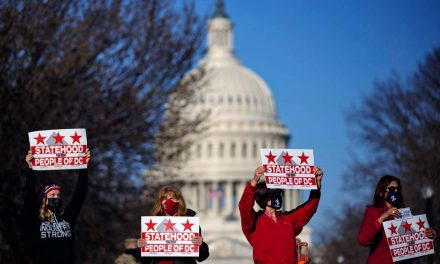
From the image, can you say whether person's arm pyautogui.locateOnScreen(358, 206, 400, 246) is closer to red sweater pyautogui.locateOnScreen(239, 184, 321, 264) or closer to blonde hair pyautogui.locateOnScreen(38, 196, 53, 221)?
red sweater pyautogui.locateOnScreen(239, 184, 321, 264)

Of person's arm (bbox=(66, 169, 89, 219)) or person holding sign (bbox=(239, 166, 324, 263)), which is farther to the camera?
person's arm (bbox=(66, 169, 89, 219))

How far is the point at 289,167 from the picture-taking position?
1309 centimetres

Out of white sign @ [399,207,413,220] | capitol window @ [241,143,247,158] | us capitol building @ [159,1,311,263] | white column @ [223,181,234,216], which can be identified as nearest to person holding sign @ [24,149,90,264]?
white sign @ [399,207,413,220]

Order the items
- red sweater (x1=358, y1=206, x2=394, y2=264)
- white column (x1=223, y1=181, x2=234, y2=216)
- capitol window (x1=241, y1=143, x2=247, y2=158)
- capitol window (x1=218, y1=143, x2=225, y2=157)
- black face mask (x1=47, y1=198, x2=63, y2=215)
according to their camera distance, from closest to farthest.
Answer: black face mask (x1=47, y1=198, x2=63, y2=215), red sweater (x1=358, y1=206, x2=394, y2=264), capitol window (x1=218, y1=143, x2=225, y2=157), capitol window (x1=241, y1=143, x2=247, y2=158), white column (x1=223, y1=181, x2=234, y2=216)

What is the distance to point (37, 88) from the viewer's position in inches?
1194

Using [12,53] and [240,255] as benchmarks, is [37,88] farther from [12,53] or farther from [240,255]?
[240,255]

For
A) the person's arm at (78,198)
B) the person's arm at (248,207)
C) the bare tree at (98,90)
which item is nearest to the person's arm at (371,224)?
the person's arm at (248,207)

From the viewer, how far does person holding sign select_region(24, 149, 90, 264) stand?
39.9 feet

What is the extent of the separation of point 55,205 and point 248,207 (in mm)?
1614

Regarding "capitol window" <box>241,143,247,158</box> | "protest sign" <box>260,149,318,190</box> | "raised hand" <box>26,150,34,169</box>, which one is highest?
"capitol window" <box>241,143,247,158</box>

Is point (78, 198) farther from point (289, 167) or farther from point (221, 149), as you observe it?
point (221, 149)

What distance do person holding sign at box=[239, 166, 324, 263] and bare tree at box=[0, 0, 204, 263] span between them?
15.9m

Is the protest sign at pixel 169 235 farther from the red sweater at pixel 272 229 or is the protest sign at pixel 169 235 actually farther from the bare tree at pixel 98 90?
the bare tree at pixel 98 90

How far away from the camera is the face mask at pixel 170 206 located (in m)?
12.5
